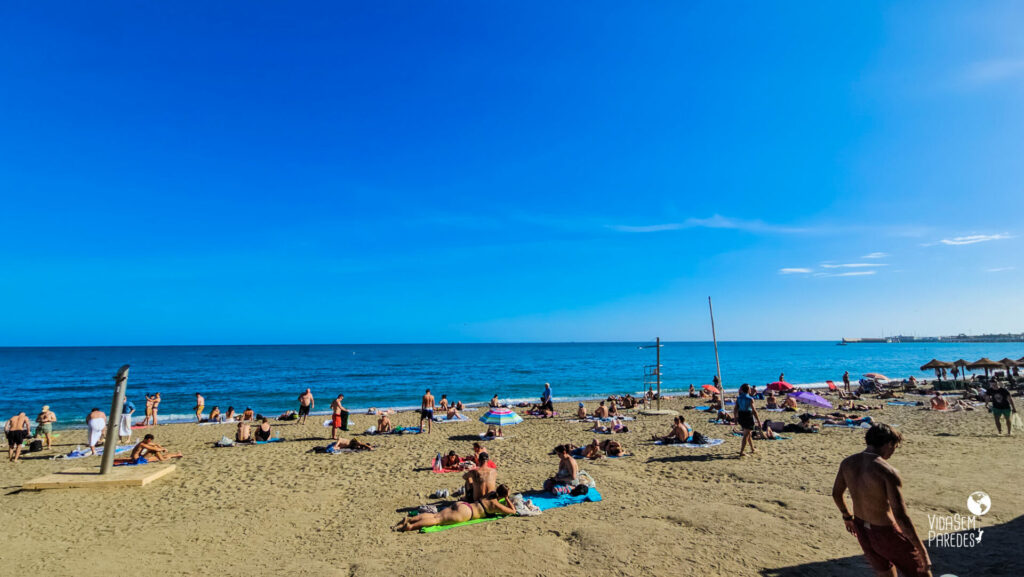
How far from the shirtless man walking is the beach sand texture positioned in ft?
5.15

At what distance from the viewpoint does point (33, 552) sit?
6145 mm

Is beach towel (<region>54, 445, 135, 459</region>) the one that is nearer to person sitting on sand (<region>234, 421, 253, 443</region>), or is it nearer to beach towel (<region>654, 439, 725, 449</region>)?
person sitting on sand (<region>234, 421, 253, 443</region>)

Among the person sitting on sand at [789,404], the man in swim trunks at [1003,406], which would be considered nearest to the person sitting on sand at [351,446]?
the man in swim trunks at [1003,406]

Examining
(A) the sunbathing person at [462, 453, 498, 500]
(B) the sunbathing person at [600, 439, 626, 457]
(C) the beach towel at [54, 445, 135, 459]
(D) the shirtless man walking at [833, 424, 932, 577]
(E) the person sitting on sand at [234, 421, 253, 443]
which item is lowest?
(C) the beach towel at [54, 445, 135, 459]

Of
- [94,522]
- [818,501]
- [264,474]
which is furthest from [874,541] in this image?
[264,474]

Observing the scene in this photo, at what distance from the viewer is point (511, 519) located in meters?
7.04

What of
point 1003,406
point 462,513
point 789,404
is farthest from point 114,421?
point 789,404

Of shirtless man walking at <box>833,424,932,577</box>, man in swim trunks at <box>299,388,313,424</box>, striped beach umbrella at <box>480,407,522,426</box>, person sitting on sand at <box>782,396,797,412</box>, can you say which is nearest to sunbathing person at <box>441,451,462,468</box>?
striped beach umbrella at <box>480,407,522,426</box>

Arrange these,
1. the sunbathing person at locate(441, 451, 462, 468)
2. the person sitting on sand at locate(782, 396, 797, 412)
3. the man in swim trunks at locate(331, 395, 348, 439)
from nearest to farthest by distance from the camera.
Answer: the sunbathing person at locate(441, 451, 462, 468) < the man in swim trunks at locate(331, 395, 348, 439) < the person sitting on sand at locate(782, 396, 797, 412)

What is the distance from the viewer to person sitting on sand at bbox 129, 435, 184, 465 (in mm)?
11430

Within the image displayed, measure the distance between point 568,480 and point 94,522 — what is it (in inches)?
300

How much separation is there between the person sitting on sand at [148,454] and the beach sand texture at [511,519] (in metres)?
0.68

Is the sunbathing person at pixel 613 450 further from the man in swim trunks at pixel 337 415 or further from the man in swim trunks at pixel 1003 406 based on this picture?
the man in swim trunks at pixel 1003 406

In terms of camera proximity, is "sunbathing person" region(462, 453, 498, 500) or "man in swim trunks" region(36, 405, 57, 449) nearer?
"sunbathing person" region(462, 453, 498, 500)
